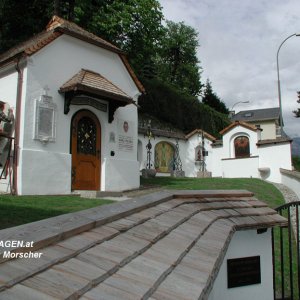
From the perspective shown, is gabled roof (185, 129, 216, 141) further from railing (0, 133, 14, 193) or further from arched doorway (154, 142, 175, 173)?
railing (0, 133, 14, 193)

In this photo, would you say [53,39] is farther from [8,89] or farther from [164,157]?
[164,157]

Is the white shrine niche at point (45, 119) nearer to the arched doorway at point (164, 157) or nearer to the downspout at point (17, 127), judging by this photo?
the downspout at point (17, 127)

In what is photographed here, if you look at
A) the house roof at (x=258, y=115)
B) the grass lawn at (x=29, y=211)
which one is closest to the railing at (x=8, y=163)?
the grass lawn at (x=29, y=211)

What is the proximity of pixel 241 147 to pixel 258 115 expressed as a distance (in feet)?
117

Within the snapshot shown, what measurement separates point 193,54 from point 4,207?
172 ft

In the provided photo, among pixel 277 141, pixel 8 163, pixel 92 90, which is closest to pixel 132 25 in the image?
pixel 277 141

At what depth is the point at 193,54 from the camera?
5672cm

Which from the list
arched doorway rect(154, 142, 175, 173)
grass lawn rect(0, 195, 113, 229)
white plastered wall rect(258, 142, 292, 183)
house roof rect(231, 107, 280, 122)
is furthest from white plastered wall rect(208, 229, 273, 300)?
house roof rect(231, 107, 280, 122)

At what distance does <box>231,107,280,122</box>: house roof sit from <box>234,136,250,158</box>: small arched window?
32.2 metres

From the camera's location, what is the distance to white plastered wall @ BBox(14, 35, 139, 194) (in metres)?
11.2

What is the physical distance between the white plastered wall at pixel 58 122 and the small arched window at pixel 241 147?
13059mm

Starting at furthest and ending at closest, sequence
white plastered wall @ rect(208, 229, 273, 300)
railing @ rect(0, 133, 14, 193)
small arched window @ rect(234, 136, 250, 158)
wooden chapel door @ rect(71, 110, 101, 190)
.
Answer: small arched window @ rect(234, 136, 250, 158) → wooden chapel door @ rect(71, 110, 101, 190) → railing @ rect(0, 133, 14, 193) → white plastered wall @ rect(208, 229, 273, 300)

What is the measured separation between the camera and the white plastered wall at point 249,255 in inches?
159

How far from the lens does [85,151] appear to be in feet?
42.9
